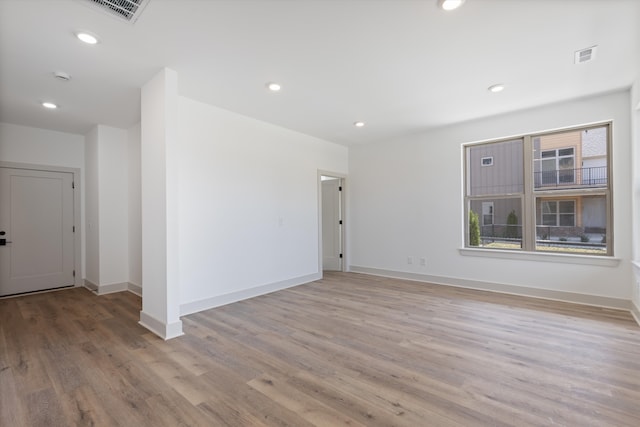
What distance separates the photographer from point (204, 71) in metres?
3.08

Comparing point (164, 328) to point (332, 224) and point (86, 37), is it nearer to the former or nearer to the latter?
point (86, 37)

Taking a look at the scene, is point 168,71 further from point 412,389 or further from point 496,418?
point 496,418

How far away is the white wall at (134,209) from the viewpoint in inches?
187

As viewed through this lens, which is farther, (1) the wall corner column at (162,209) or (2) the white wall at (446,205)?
(2) the white wall at (446,205)

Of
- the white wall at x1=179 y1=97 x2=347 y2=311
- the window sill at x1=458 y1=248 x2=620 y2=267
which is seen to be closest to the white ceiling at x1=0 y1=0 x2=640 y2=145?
the white wall at x1=179 y1=97 x2=347 y2=311

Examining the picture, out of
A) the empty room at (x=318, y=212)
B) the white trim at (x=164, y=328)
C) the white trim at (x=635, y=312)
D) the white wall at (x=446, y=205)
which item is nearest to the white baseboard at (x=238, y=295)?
the empty room at (x=318, y=212)

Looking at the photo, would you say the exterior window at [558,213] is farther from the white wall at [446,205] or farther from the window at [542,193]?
the white wall at [446,205]

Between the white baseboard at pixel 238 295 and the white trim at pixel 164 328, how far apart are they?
0.45 meters

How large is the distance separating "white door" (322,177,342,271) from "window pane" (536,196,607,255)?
12.0ft

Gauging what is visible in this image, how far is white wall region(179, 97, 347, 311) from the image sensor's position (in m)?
3.80

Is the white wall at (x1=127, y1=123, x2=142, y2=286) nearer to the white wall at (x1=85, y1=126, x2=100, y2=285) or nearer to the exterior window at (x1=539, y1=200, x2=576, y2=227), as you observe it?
the white wall at (x1=85, y1=126, x2=100, y2=285)

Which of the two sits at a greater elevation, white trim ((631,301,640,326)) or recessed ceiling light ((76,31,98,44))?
recessed ceiling light ((76,31,98,44))

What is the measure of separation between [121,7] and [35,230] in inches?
185

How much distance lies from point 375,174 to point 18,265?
21.2ft
